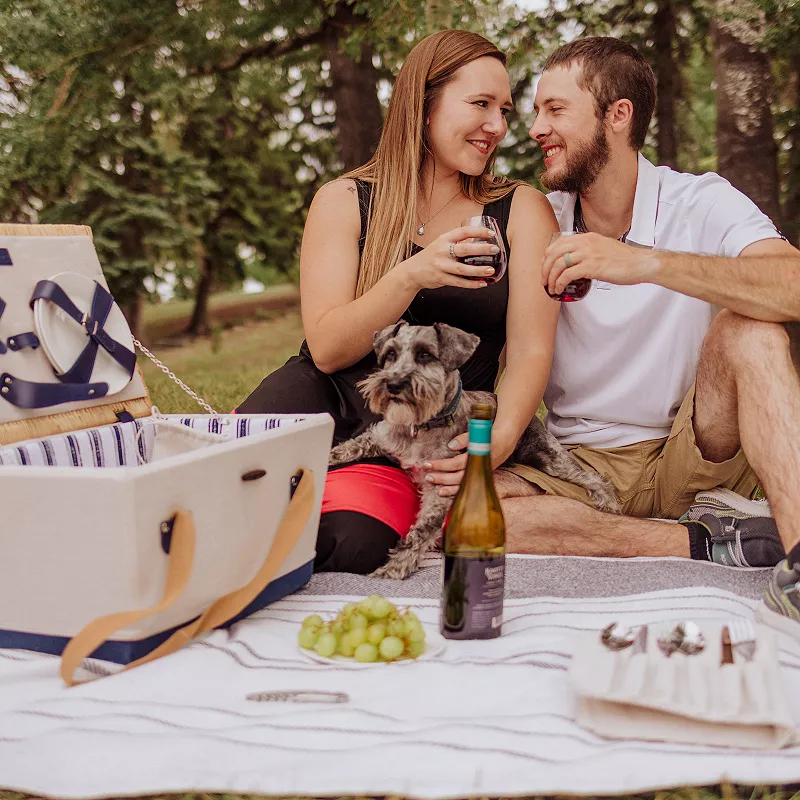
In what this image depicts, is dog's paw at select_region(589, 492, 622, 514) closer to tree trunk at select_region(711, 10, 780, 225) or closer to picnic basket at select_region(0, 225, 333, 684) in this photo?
picnic basket at select_region(0, 225, 333, 684)

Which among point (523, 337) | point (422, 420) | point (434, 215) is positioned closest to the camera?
point (422, 420)

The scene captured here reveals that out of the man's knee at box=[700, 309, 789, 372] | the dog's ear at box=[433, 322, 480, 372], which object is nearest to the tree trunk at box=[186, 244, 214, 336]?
the dog's ear at box=[433, 322, 480, 372]

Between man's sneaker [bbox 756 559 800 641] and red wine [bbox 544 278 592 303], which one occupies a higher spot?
red wine [bbox 544 278 592 303]

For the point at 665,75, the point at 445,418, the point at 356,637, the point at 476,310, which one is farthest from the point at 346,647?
the point at 665,75

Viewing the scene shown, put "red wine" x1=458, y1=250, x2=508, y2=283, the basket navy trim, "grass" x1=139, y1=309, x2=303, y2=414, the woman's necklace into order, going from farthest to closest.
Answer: "grass" x1=139, y1=309, x2=303, y2=414 < the woman's necklace < "red wine" x1=458, y1=250, x2=508, y2=283 < the basket navy trim

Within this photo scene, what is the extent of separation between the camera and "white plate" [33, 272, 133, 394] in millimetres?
2986

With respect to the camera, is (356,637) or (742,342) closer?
(356,637)

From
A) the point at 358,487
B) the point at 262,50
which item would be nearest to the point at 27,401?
the point at 358,487

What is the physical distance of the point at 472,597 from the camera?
2.32 meters

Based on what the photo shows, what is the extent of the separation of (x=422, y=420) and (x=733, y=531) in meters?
1.13

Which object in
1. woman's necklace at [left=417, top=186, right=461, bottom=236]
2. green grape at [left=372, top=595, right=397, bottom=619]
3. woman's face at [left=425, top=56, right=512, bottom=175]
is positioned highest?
woman's face at [left=425, top=56, right=512, bottom=175]

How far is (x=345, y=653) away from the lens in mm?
→ 2270

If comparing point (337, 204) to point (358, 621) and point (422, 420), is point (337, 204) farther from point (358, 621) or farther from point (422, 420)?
point (358, 621)

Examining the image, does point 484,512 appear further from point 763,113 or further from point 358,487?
point 763,113
